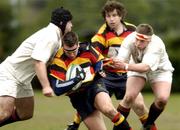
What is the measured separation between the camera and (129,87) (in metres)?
10.9

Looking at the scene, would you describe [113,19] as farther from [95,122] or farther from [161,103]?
[95,122]

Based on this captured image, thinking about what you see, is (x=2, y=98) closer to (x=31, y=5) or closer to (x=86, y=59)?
(x=86, y=59)

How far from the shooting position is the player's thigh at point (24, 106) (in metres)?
10.4

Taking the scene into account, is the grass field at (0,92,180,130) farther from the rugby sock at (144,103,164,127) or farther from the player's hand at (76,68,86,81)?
the player's hand at (76,68,86,81)

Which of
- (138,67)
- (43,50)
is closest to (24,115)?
(43,50)

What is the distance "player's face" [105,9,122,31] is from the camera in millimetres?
11648

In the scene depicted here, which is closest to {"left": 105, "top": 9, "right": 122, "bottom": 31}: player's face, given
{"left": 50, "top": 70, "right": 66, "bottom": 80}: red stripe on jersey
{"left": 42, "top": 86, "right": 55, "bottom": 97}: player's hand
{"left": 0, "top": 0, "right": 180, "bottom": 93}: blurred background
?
{"left": 50, "top": 70, "right": 66, "bottom": 80}: red stripe on jersey

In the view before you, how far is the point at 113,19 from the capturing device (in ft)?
38.3

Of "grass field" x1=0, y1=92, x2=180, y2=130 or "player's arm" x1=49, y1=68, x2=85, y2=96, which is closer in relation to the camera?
"player's arm" x1=49, y1=68, x2=85, y2=96

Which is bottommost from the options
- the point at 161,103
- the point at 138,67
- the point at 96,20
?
the point at 96,20

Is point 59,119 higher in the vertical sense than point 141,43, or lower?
lower

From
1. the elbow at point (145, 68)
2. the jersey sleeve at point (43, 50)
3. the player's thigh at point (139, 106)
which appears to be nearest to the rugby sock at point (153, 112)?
the player's thigh at point (139, 106)

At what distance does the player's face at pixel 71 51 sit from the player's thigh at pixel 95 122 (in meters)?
0.91

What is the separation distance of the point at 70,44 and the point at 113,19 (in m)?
2.27
